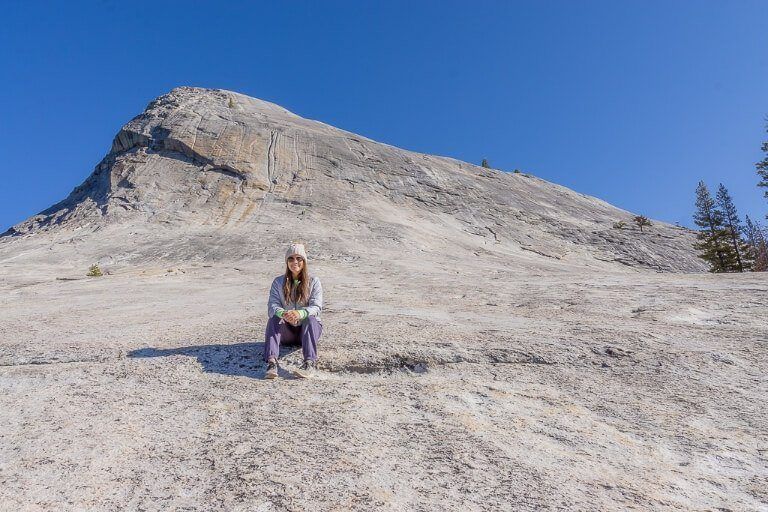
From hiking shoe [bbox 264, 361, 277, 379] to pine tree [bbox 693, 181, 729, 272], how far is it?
31.4 m

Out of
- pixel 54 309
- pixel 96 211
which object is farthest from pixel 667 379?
pixel 96 211

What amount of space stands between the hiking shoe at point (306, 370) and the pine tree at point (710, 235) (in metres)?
31.0

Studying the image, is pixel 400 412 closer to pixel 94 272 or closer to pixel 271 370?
pixel 271 370

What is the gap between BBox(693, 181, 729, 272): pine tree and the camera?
3116 centimetres

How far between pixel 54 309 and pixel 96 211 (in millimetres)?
19408

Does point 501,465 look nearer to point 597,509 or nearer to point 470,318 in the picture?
point 597,509

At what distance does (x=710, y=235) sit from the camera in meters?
35.3

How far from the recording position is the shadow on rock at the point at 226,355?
5.75 metres

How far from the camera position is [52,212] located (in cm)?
3161

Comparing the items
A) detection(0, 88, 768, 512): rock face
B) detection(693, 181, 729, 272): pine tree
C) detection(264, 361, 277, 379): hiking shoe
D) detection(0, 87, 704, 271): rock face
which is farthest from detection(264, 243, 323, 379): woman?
detection(693, 181, 729, 272): pine tree

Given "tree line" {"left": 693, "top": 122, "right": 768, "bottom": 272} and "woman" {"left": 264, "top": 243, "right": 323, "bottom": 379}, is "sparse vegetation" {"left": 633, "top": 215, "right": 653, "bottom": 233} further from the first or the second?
"woman" {"left": 264, "top": 243, "right": 323, "bottom": 379}

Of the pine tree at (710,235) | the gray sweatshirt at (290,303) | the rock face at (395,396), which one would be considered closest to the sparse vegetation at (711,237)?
the pine tree at (710,235)

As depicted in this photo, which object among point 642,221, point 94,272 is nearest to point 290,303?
point 94,272

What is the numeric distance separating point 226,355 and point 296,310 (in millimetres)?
1219
